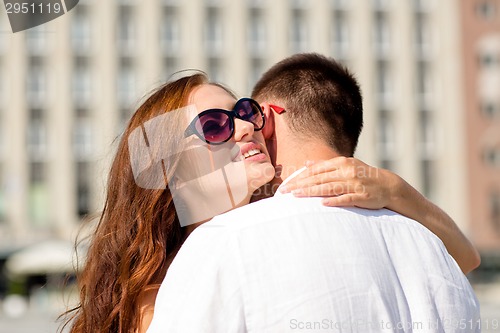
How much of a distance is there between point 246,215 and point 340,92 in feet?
2.84

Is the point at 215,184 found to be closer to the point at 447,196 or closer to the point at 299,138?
→ the point at 299,138

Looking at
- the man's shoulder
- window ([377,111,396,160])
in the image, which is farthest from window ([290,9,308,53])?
the man's shoulder

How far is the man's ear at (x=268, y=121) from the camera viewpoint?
282 cm

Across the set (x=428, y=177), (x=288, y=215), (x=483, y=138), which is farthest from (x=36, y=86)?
(x=288, y=215)

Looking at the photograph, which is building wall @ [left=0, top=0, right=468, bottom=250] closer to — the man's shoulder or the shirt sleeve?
the man's shoulder

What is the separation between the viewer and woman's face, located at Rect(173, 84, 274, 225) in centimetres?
280

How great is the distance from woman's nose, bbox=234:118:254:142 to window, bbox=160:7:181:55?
146 ft

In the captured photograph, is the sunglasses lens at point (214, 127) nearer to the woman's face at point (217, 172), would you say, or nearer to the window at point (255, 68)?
the woman's face at point (217, 172)

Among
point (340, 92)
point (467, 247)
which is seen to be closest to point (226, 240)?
point (340, 92)

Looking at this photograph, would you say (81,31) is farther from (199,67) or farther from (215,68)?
(215,68)

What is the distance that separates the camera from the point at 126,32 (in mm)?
46625

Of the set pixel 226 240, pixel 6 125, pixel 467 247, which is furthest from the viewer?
pixel 6 125

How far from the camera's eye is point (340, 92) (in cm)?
286

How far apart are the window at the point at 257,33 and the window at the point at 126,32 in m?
7.25
